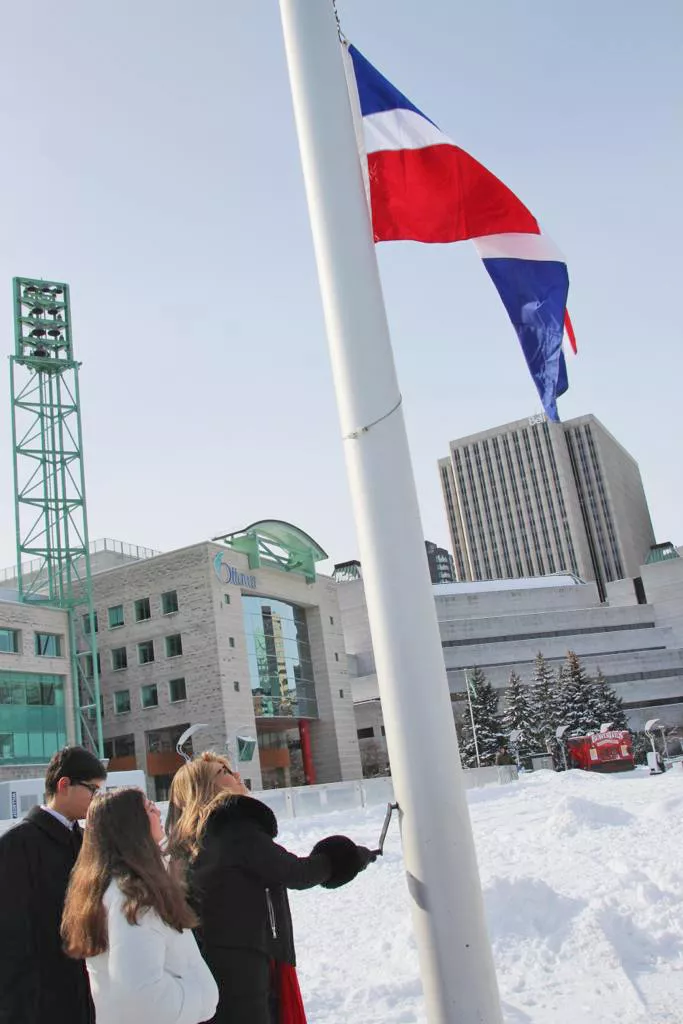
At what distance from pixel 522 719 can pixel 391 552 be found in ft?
250

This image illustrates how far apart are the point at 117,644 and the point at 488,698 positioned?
3425 cm

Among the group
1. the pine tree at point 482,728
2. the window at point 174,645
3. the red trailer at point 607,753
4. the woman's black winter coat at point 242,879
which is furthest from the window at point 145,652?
the woman's black winter coat at point 242,879

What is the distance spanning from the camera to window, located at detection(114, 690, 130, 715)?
54.2 m

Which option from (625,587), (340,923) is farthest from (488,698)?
(340,923)

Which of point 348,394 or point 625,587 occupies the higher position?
point 625,587

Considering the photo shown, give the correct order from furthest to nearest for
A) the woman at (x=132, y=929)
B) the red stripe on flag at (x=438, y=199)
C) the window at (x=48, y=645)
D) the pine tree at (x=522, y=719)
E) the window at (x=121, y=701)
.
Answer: the pine tree at (x=522, y=719), the window at (x=121, y=701), the window at (x=48, y=645), the red stripe on flag at (x=438, y=199), the woman at (x=132, y=929)

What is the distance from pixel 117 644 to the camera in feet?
181

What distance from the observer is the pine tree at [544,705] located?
75312 mm

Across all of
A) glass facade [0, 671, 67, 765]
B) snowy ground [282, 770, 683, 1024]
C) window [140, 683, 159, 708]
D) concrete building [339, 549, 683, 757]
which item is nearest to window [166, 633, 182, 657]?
window [140, 683, 159, 708]

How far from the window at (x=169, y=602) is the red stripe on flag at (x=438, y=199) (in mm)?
49057

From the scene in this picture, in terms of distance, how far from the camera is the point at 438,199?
5926 millimetres

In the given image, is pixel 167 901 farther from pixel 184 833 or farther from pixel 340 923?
pixel 340 923

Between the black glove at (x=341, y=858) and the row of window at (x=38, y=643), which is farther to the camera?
the row of window at (x=38, y=643)

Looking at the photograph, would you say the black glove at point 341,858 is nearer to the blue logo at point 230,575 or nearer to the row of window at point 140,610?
the blue logo at point 230,575
